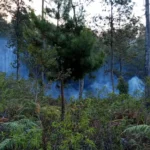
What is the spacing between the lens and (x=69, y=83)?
1198cm

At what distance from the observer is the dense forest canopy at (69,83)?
9.48 ft

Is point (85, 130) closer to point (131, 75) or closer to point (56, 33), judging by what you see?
point (56, 33)

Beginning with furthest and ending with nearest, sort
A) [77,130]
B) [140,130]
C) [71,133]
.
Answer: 1. [140,130]
2. [77,130]
3. [71,133]

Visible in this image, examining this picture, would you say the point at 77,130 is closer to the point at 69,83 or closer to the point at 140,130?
the point at 140,130

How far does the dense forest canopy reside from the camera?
2.89 meters

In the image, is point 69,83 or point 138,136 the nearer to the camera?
point 138,136

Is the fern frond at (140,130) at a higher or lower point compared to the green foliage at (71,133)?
lower

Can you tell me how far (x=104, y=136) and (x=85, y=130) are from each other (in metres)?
0.69

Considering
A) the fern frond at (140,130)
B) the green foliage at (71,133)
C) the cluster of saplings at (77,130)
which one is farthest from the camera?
the fern frond at (140,130)

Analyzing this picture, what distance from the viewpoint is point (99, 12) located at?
17688 mm

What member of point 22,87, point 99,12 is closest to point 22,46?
point 99,12

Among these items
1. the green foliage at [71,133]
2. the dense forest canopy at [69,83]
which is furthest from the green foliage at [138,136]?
the green foliage at [71,133]

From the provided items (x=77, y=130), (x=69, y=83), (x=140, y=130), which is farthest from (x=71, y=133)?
(x=69, y=83)

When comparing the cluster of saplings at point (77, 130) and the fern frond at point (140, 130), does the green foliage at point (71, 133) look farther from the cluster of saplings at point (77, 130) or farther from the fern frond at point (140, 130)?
the fern frond at point (140, 130)
